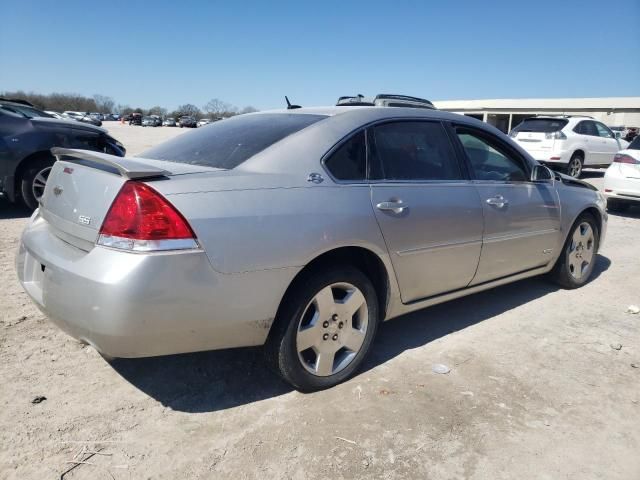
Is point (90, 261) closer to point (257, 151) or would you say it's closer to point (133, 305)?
point (133, 305)

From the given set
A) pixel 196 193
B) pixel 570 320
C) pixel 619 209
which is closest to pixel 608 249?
pixel 570 320

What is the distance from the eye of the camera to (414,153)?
3.36m

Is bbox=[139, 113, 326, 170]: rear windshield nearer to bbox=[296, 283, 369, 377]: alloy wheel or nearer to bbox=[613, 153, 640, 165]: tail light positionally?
bbox=[296, 283, 369, 377]: alloy wheel

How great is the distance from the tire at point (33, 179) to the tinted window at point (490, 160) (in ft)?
18.4

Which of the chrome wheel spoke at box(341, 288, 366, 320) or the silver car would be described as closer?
the silver car

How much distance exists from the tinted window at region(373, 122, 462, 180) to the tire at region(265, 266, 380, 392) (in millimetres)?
730

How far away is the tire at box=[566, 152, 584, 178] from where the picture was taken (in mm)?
13094

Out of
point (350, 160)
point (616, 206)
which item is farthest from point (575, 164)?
point (350, 160)

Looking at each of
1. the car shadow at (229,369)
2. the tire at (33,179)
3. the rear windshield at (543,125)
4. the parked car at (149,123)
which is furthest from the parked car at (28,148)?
the parked car at (149,123)

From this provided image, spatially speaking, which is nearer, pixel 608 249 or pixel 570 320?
pixel 570 320

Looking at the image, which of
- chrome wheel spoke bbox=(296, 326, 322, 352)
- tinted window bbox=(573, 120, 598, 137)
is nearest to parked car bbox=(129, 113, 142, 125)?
tinted window bbox=(573, 120, 598, 137)

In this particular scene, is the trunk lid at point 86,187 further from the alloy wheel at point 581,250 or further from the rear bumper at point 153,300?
the alloy wheel at point 581,250

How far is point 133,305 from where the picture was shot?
2.20 m

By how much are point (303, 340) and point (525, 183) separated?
241cm
